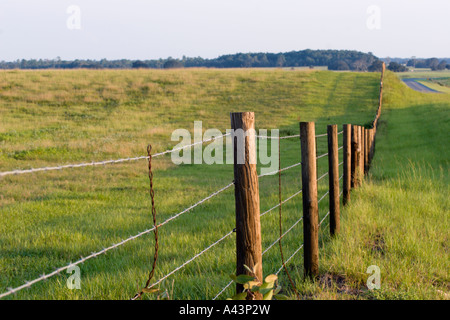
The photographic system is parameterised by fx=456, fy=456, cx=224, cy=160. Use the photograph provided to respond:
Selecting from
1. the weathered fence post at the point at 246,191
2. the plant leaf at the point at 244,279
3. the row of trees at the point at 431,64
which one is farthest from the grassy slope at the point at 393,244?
the row of trees at the point at 431,64

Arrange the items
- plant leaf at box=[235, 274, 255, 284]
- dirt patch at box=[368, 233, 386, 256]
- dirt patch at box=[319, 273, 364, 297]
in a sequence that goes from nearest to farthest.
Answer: plant leaf at box=[235, 274, 255, 284]
dirt patch at box=[319, 273, 364, 297]
dirt patch at box=[368, 233, 386, 256]

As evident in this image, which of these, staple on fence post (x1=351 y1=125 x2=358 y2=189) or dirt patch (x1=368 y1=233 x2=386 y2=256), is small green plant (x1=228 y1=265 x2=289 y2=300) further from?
staple on fence post (x1=351 y1=125 x2=358 y2=189)

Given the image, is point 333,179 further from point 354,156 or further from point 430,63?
point 430,63

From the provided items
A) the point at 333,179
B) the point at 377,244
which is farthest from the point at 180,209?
the point at 377,244

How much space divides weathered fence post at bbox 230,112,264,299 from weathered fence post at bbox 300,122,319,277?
4.36ft

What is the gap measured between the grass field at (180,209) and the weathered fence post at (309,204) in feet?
0.64

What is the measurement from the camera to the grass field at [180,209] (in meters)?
4.76

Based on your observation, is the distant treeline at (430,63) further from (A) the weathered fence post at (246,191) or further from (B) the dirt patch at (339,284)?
(A) the weathered fence post at (246,191)

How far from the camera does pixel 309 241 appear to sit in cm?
480

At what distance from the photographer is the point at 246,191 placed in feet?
11.6

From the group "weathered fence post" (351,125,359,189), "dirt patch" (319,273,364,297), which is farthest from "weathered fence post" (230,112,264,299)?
"weathered fence post" (351,125,359,189)

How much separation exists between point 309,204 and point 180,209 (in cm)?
481

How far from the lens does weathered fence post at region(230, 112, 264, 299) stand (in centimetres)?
350
